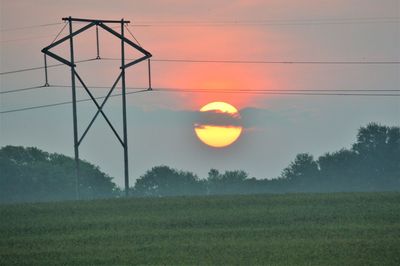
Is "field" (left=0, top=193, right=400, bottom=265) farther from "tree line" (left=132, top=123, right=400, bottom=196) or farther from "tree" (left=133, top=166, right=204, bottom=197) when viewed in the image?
"tree" (left=133, top=166, right=204, bottom=197)

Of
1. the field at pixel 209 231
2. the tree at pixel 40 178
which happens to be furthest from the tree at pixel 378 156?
the field at pixel 209 231

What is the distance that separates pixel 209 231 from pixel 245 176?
9151cm

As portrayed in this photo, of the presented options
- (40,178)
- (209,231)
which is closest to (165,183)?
(40,178)

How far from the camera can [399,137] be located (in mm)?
112375

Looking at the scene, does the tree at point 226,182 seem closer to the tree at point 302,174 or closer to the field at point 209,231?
the tree at point 302,174

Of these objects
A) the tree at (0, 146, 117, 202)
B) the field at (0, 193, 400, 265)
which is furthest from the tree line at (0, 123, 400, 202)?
the field at (0, 193, 400, 265)

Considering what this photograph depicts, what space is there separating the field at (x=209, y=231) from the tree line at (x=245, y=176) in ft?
197

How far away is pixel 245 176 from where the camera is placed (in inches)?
5167

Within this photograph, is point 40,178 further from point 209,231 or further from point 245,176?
point 209,231

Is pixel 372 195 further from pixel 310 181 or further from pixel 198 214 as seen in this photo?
pixel 310 181

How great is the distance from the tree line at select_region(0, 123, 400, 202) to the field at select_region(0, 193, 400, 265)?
59979 millimetres

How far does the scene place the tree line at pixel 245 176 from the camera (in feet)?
366

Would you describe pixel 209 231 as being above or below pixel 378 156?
below

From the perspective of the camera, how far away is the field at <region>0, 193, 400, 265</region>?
32.9 meters
